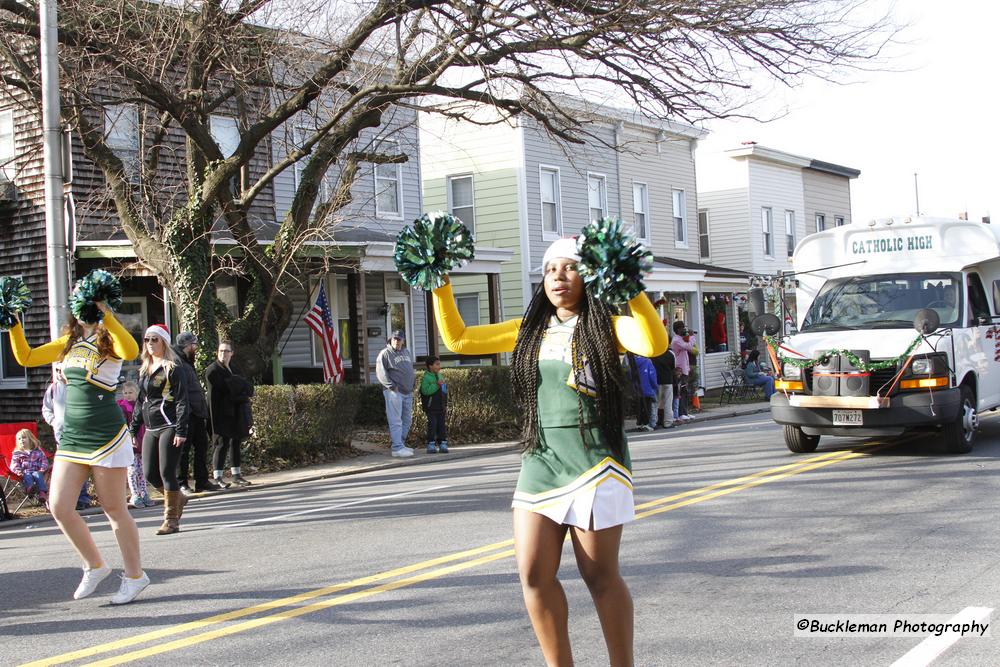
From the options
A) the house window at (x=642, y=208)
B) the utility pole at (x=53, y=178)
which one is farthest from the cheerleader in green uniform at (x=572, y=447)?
the house window at (x=642, y=208)

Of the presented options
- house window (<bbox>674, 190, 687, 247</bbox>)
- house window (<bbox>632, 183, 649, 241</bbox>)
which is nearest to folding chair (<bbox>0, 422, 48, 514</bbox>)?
house window (<bbox>632, 183, 649, 241</bbox>)

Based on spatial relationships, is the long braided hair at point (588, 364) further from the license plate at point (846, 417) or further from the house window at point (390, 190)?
the house window at point (390, 190)

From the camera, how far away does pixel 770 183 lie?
3662cm

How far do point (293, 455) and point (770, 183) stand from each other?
26.1 metres

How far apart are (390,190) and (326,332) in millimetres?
6051

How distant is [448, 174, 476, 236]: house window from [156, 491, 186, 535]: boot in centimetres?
1885

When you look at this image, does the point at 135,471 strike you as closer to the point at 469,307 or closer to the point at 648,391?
the point at 648,391

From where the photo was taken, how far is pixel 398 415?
53.1 ft

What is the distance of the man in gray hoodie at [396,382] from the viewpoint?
1605cm

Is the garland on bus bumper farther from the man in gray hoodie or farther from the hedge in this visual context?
the man in gray hoodie

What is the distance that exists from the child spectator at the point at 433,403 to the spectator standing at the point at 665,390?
4.62m

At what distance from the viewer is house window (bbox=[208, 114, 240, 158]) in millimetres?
20172

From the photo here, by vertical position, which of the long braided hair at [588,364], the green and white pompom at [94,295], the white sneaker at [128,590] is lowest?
the white sneaker at [128,590]

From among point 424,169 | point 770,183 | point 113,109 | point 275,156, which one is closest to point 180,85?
point 113,109
